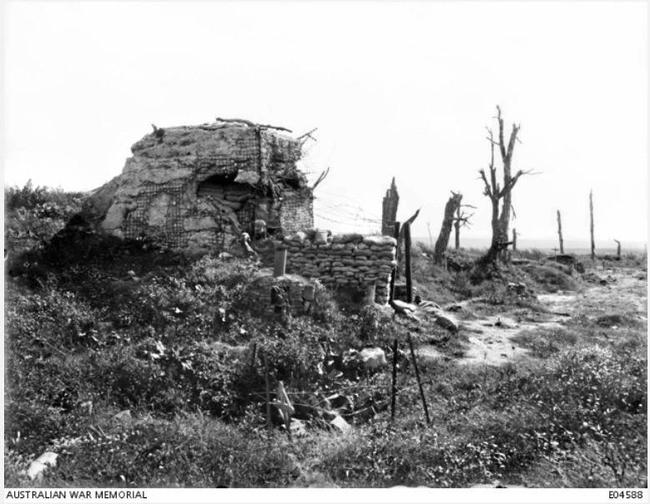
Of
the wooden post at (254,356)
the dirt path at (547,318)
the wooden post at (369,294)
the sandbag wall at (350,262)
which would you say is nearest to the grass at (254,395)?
the wooden post at (254,356)

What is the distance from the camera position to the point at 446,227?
2209cm

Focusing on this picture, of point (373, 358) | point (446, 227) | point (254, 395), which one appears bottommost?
point (254, 395)

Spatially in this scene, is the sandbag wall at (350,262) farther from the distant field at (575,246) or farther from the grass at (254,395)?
the distant field at (575,246)

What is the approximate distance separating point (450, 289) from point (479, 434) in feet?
32.5

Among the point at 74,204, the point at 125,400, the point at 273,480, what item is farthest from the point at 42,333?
the point at 74,204

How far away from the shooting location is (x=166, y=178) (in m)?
12.7

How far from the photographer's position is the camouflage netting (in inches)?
496

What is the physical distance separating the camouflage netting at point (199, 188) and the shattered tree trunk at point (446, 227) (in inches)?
359

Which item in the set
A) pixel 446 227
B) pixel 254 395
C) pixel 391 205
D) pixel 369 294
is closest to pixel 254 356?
pixel 254 395

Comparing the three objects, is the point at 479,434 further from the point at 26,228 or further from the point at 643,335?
the point at 26,228

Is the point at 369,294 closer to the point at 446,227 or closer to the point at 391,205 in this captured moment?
the point at 391,205

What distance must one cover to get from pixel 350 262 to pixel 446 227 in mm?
11586

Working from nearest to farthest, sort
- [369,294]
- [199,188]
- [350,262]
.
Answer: [369,294]
[350,262]
[199,188]

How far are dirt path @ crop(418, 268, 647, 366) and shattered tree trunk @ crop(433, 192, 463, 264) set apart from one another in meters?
4.31
